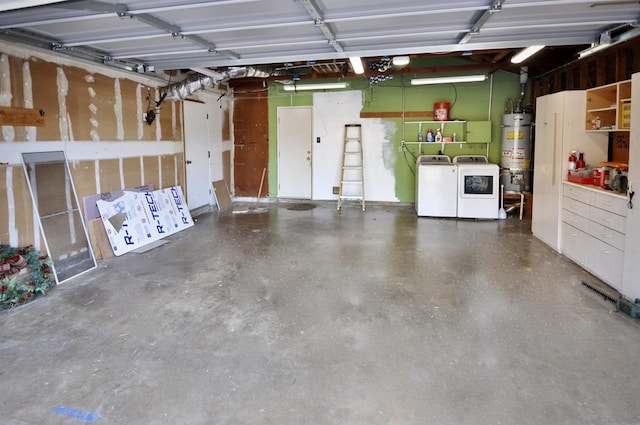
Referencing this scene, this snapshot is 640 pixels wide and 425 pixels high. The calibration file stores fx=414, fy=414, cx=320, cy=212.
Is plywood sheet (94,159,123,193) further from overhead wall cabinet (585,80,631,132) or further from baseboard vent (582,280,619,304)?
overhead wall cabinet (585,80,631,132)

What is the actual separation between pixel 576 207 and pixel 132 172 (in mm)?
5446

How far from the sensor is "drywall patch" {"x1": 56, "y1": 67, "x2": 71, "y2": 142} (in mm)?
4363

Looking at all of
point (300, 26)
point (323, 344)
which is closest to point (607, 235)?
point (323, 344)

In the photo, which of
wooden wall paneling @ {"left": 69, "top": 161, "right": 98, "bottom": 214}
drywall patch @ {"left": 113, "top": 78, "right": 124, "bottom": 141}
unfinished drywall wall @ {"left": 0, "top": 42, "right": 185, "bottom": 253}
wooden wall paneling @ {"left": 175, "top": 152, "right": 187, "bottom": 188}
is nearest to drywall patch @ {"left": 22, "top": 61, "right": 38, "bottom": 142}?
unfinished drywall wall @ {"left": 0, "top": 42, "right": 185, "bottom": 253}

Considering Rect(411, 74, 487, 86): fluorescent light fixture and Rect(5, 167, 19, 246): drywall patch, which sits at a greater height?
Rect(411, 74, 487, 86): fluorescent light fixture

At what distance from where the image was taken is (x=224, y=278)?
4129 mm

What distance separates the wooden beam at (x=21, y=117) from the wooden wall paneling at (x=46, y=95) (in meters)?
0.06

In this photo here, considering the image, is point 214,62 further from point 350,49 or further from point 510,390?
point 510,390

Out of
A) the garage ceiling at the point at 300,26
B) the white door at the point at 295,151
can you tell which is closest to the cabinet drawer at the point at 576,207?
the garage ceiling at the point at 300,26

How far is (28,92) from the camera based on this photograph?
400cm

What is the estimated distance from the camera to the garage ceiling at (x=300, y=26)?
304cm

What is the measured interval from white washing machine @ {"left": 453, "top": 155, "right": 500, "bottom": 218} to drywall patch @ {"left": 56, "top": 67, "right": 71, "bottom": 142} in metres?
5.63

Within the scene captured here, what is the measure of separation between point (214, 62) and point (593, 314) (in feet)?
15.0

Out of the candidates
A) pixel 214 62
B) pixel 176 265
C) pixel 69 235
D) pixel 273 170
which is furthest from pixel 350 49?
pixel 273 170
